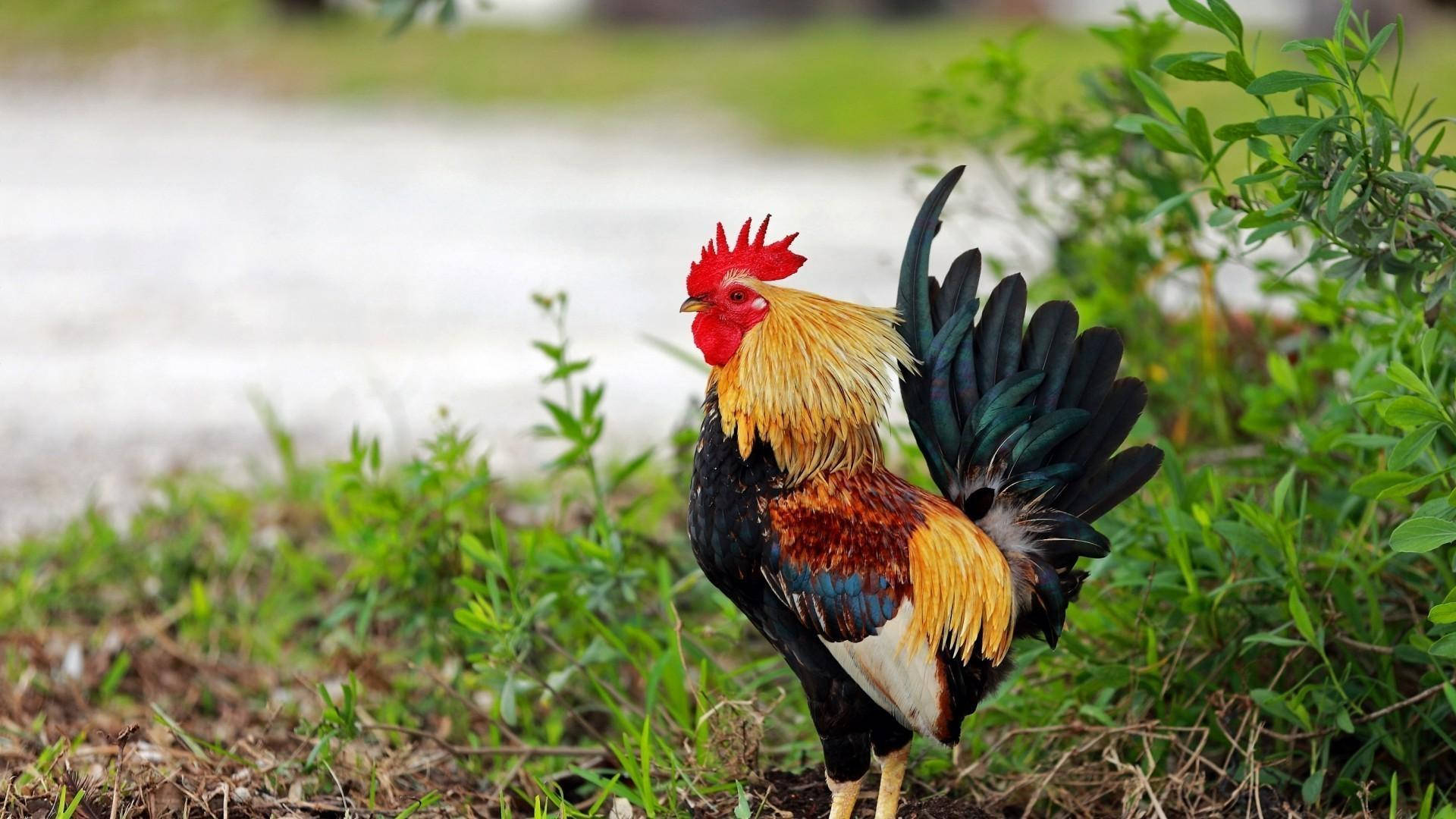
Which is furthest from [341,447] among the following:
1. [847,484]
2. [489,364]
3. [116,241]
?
[116,241]

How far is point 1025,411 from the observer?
2.30m

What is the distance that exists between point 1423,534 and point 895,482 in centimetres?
83

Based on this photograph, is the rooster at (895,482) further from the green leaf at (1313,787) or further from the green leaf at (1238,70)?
the green leaf at (1313,787)

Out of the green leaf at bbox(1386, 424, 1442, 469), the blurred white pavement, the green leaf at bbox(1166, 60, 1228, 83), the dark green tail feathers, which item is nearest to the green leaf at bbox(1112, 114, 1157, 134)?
the green leaf at bbox(1166, 60, 1228, 83)

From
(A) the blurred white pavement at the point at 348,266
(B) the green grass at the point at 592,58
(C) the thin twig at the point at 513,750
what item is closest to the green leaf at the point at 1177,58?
(C) the thin twig at the point at 513,750

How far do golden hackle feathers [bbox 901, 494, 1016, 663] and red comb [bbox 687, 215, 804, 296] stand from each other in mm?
473

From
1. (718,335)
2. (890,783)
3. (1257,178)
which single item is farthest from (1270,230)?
(890,783)

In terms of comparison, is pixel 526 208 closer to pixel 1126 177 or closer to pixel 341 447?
pixel 341 447

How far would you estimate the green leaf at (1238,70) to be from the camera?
7.08 feet

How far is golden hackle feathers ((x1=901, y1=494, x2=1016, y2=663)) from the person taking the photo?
7.33 feet

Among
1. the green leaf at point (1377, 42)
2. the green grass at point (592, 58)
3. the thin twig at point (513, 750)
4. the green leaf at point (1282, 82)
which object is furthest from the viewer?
the green grass at point (592, 58)

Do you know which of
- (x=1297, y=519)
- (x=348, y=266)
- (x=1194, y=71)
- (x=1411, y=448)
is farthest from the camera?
(x=348, y=266)

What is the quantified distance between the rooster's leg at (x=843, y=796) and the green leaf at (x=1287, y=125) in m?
1.28

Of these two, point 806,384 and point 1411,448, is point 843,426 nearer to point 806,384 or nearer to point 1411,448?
point 806,384
